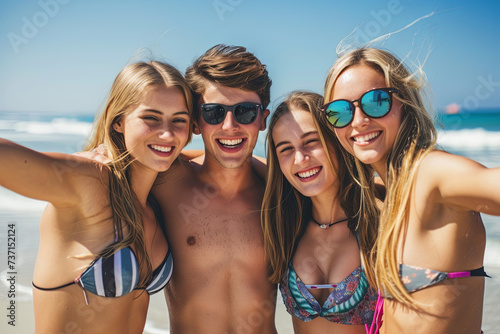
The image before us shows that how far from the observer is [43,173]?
246cm

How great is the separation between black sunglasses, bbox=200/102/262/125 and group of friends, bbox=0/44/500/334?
12 millimetres

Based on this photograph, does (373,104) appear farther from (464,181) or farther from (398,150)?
(464,181)

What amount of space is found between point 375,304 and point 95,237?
Answer: 6.73ft

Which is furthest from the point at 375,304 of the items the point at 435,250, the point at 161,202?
the point at 161,202

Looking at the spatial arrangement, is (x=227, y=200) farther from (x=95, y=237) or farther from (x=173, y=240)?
(x=95, y=237)

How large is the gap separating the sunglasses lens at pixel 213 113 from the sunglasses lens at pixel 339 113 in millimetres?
959

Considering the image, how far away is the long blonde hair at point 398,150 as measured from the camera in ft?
8.62

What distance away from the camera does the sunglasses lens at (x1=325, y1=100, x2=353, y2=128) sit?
9.67 ft

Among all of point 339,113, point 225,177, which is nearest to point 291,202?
point 225,177

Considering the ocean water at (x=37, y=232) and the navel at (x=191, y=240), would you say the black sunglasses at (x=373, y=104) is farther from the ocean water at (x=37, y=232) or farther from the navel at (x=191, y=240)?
the navel at (x=191, y=240)

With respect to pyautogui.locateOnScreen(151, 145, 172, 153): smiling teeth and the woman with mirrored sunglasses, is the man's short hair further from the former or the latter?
the woman with mirrored sunglasses

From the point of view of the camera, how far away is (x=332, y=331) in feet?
10.9

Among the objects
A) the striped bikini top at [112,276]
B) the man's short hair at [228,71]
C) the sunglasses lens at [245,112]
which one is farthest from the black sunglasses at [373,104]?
the striped bikini top at [112,276]

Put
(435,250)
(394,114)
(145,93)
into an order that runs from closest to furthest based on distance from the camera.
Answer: (435,250) → (394,114) → (145,93)
